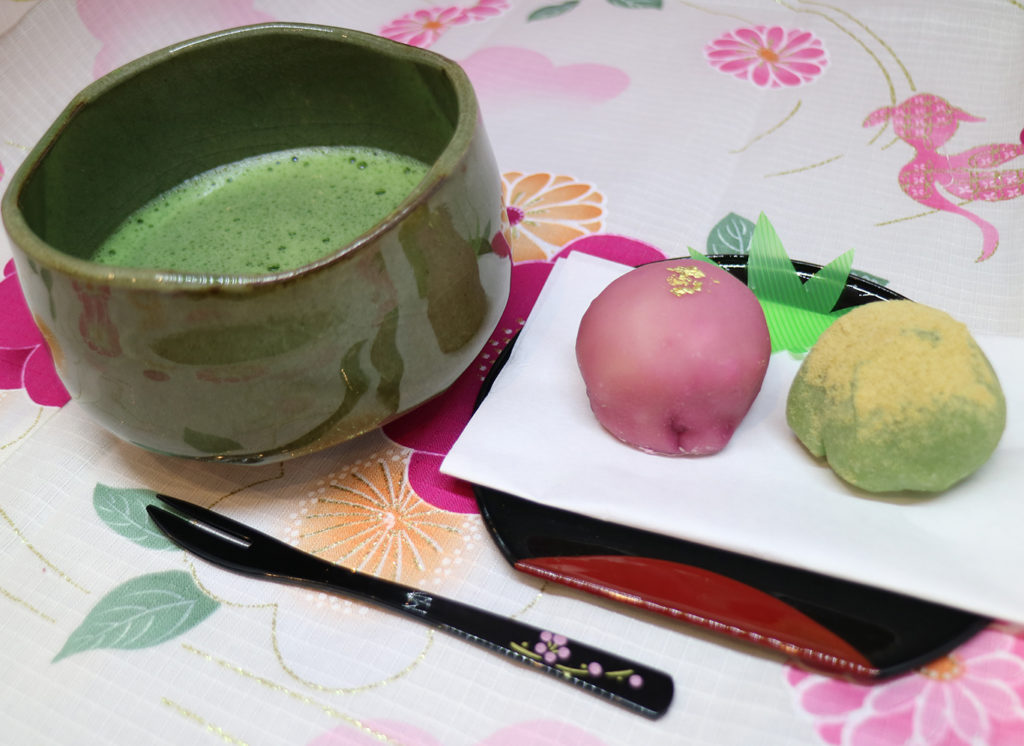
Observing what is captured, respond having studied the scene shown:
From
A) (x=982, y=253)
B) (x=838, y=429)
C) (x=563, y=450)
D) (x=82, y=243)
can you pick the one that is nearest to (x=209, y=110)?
(x=82, y=243)

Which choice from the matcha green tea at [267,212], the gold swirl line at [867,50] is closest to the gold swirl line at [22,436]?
the matcha green tea at [267,212]

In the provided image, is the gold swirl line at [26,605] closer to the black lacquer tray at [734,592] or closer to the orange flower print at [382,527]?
the orange flower print at [382,527]

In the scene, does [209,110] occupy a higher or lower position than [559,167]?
higher

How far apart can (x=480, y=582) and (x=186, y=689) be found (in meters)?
0.17

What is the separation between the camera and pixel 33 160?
1.62ft

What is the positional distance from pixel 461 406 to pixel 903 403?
0.94ft

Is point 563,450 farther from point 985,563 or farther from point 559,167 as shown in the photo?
point 559,167

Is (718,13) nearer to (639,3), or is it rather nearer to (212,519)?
(639,3)

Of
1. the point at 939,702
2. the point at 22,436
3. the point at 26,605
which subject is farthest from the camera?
the point at 22,436

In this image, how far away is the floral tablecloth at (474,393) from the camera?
0.42 meters

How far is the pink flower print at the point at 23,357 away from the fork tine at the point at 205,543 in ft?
0.56

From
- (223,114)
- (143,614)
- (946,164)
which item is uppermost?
(223,114)

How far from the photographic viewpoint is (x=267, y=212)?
613 mm

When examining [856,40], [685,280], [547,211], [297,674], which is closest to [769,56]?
[856,40]
